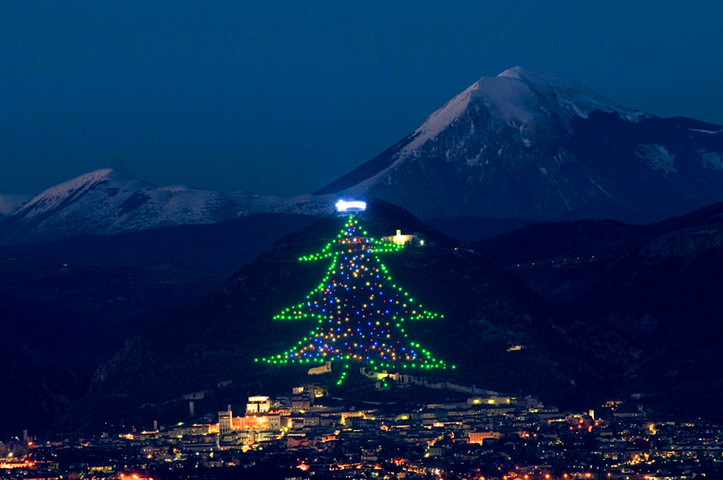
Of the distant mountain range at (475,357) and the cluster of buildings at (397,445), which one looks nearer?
the cluster of buildings at (397,445)

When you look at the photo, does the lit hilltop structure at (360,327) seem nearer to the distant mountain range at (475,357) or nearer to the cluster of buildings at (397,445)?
the distant mountain range at (475,357)

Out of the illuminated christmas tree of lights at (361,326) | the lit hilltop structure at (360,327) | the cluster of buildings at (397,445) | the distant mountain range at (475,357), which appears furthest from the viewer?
the illuminated christmas tree of lights at (361,326)

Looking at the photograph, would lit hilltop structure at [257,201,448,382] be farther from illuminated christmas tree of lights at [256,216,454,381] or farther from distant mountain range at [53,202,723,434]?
distant mountain range at [53,202,723,434]

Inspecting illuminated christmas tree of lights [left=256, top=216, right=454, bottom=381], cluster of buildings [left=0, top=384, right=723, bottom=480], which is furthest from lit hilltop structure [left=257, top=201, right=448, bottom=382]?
cluster of buildings [left=0, top=384, right=723, bottom=480]

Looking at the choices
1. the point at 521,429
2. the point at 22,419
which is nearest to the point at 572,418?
the point at 521,429

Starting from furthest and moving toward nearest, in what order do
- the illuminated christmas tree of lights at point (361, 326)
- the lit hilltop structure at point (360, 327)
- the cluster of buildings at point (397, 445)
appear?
1. the illuminated christmas tree of lights at point (361, 326)
2. the lit hilltop structure at point (360, 327)
3. the cluster of buildings at point (397, 445)

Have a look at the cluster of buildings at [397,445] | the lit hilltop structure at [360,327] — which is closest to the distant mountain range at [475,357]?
the lit hilltop structure at [360,327]
